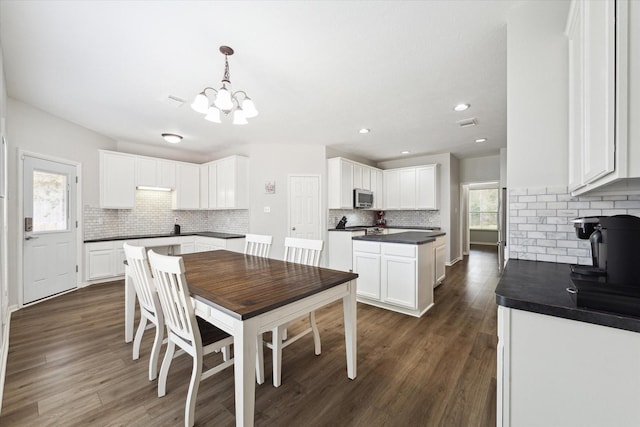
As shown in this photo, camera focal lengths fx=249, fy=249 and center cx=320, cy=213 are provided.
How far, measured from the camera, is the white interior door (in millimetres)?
4902

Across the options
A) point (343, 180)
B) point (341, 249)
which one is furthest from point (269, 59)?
point (341, 249)

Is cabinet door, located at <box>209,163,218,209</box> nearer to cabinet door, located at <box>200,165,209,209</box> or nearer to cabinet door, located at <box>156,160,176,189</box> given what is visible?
cabinet door, located at <box>200,165,209,209</box>

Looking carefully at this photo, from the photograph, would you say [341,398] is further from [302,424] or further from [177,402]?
[177,402]

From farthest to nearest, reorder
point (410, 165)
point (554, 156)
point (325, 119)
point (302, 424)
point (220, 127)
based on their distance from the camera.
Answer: point (410, 165) → point (220, 127) → point (325, 119) → point (554, 156) → point (302, 424)

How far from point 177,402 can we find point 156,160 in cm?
441

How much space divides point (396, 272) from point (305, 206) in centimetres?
242

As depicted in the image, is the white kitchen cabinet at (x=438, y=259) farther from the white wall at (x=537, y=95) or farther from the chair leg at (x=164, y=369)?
the chair leg at (x=164, y=369)

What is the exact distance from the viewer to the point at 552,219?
1.55 meters

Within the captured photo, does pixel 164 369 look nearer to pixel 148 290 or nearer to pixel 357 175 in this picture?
pixel 148 290

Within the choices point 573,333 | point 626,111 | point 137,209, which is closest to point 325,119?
point 626,111

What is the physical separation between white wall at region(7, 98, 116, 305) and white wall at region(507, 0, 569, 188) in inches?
198

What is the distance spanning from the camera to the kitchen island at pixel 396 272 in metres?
2.88

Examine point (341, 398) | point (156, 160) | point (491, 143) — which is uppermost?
point (491, 143)

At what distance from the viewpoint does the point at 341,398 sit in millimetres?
1629
